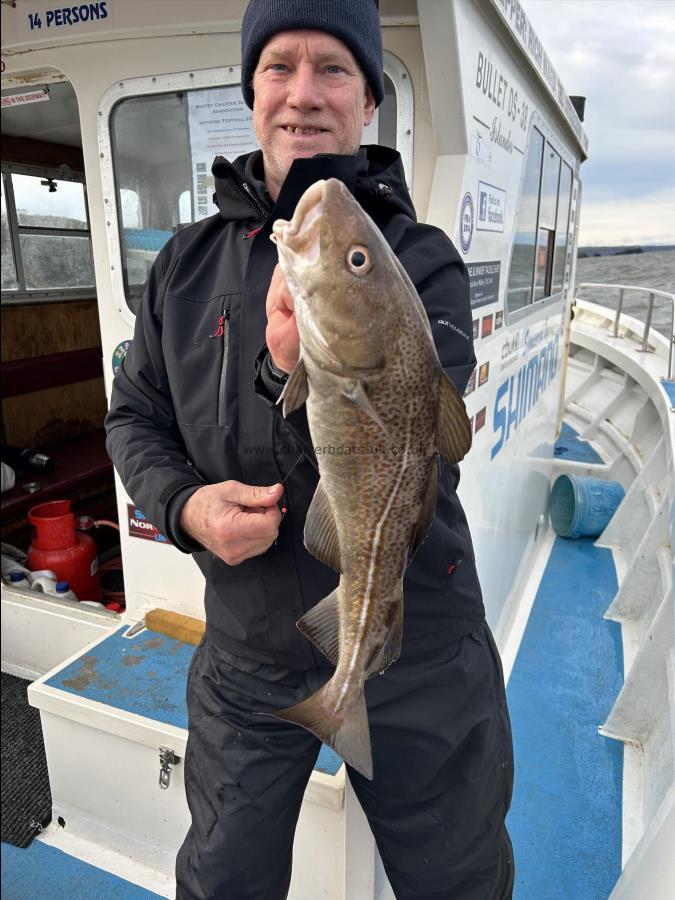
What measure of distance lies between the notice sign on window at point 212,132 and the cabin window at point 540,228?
5.03ft

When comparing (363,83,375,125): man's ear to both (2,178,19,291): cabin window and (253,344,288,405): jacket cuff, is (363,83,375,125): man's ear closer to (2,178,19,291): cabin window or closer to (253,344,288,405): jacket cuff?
(253,344,288,405): jacket cuff

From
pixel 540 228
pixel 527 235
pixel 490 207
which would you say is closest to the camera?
pixel 490 207

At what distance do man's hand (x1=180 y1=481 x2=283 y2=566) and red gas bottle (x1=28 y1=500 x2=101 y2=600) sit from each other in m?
3.19

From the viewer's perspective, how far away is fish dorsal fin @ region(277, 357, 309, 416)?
3.77ft

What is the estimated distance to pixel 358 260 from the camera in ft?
3.51

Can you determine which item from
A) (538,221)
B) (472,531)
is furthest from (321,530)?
(538,221)

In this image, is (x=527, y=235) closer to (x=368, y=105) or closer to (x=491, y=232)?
(x=491, y=232)

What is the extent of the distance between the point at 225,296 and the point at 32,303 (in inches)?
194

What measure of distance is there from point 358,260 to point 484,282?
197 cm

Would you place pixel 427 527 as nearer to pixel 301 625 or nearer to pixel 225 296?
pixel 301 625

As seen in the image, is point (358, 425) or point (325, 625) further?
point (325, 625)

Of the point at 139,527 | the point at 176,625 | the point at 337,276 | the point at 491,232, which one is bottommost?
the point at 176,625

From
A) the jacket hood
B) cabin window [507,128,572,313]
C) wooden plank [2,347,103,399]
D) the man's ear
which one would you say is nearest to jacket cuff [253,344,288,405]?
the jacket hood

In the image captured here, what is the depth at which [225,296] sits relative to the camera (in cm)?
164
